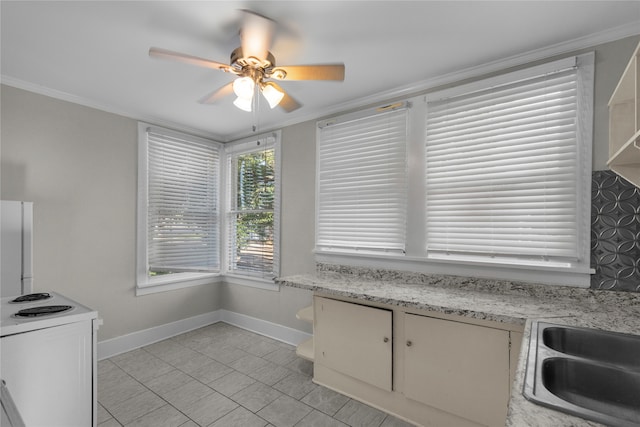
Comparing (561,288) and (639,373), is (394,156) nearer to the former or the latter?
(561,288)

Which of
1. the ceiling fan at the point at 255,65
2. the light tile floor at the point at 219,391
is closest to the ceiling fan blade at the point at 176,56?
the ceiling fan at the point at 255,65

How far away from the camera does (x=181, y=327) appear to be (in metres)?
3.75

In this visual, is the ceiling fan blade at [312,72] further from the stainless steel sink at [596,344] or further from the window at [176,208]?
the window at [176,208]

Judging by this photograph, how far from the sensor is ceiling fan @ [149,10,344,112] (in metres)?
1.70

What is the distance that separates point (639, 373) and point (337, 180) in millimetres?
2470

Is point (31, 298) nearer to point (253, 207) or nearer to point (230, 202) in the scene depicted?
point (253, 207)

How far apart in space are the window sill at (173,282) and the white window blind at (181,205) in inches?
4.2

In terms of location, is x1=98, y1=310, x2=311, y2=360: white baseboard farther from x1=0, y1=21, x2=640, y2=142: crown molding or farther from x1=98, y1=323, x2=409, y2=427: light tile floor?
x1=0, y1=21, x2=640, y2=142: crown molding

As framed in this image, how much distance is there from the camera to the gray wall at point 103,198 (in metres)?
2.54

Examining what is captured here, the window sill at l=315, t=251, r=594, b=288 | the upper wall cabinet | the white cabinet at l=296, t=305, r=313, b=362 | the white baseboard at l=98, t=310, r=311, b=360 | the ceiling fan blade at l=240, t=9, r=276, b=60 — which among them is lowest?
the white baseboard at l=98, t=310, r=311, b=360

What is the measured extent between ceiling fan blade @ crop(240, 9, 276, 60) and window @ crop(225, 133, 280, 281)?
1.83 m

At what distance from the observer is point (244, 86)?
1860mm

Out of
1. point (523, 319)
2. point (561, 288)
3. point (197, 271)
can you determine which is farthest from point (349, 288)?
point (197, 271)

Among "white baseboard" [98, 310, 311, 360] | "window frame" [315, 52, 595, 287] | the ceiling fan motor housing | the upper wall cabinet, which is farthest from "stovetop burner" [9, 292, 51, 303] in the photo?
the upper wall cabinet
